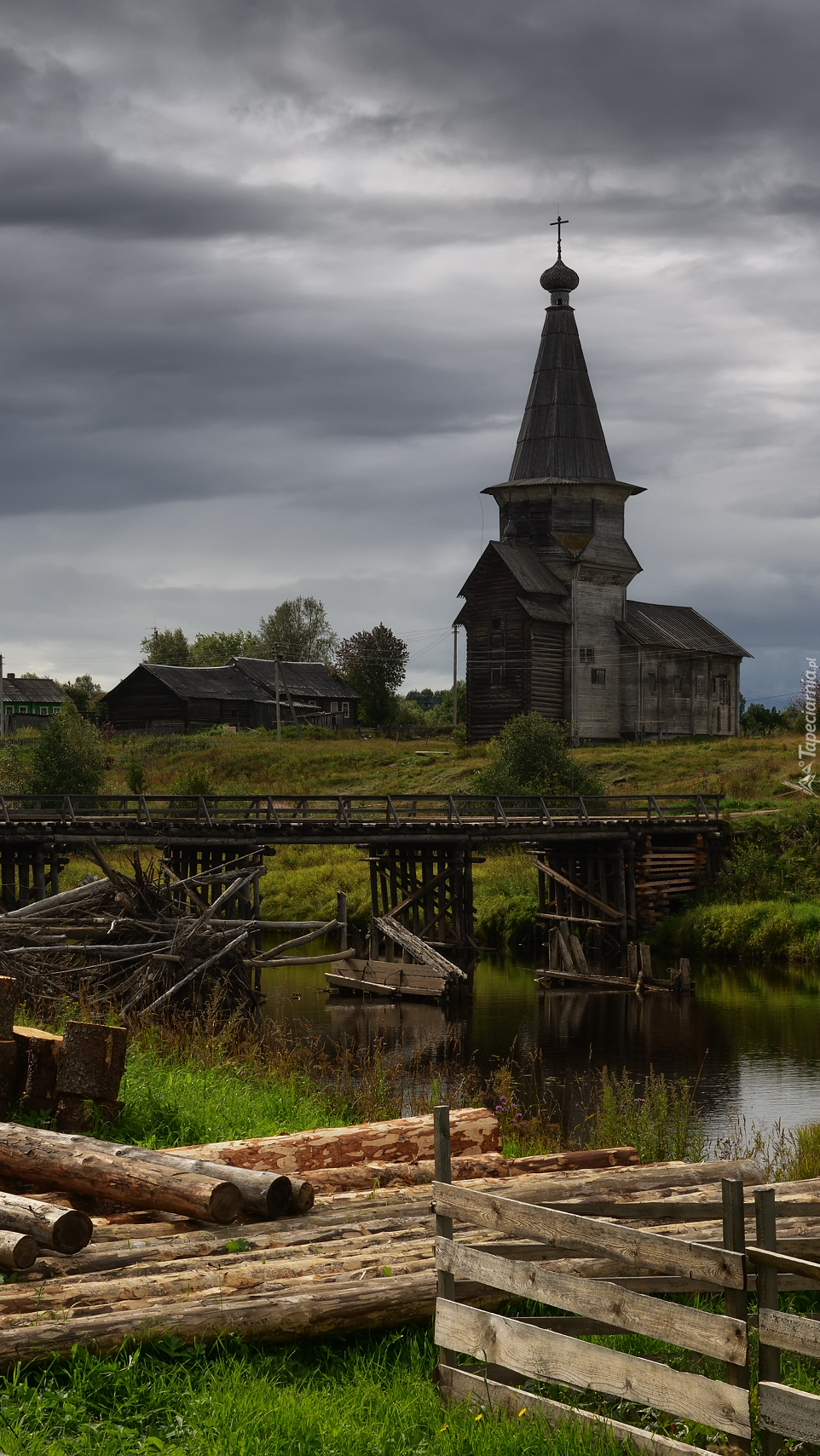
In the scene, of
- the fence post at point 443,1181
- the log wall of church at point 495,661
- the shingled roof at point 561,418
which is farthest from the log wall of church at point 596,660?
the fence post at point 443,1181

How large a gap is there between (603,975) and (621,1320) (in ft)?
86.2

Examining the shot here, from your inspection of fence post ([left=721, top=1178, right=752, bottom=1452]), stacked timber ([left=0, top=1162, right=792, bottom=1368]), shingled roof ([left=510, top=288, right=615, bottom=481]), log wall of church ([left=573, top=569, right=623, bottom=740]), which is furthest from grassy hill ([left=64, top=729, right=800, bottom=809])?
fence post ([left=721, top=1178, right=752, bottom=1452])

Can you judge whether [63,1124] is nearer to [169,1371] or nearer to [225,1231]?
[225,1231]

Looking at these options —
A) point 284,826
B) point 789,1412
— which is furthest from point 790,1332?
point 284,826

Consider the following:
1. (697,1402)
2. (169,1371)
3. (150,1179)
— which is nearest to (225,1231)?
(150,1179)

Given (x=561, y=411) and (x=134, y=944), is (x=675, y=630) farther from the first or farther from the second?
(x=134, y=944)

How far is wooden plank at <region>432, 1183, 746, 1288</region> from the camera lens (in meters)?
4.61

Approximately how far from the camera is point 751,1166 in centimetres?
797

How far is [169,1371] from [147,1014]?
456 inches

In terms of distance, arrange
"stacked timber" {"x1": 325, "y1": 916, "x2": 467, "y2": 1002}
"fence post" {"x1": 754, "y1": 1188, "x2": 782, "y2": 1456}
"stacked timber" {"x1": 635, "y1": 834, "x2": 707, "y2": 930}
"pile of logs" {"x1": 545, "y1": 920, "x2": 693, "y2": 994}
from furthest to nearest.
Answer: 1. "stacked timber" {"x1": 635, "y1": 834, "x2": 707, "y2": 930}
2. "pile of logs" {"x1": 545, "y1": 920, "x2": 693, "y2": 994}
3. "stacked timber" {"x1": 325, "y1": 916, "x2": 467, "y2": 1002}
4. "fence post" {"x1": 754, "y1": 1188, "x2": 782, "y2": 1456}

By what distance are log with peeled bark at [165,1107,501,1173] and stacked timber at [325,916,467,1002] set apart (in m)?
17.9

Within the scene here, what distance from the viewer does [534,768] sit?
140 feet

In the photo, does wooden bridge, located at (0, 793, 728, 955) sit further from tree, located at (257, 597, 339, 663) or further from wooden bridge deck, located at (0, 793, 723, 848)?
tree, located at (257, 597, 339, 663)

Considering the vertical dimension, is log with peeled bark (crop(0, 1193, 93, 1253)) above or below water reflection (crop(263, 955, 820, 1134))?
above
